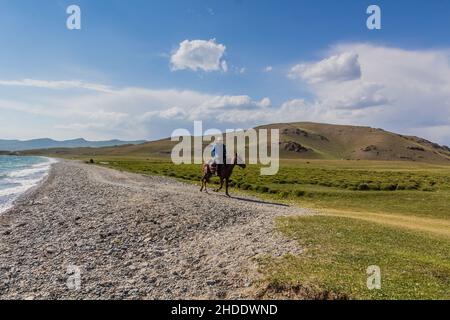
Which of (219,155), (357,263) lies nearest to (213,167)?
(219,155)

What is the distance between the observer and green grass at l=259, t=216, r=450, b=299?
45.1ft

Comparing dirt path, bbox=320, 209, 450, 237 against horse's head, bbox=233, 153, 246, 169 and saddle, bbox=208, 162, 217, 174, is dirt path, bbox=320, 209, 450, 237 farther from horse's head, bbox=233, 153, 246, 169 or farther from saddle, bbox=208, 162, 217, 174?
saddle, bbox=208, 162, 217, 174

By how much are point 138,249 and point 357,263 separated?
398 inches

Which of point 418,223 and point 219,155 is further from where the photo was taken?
point 219,155

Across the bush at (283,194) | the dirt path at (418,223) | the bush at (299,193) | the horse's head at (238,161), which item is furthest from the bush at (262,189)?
the dirt path at (418,223)

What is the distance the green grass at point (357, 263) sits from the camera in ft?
45.1

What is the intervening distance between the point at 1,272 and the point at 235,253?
9.71m

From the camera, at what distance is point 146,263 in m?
17.5

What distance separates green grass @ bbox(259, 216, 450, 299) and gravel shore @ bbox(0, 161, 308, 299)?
102cm

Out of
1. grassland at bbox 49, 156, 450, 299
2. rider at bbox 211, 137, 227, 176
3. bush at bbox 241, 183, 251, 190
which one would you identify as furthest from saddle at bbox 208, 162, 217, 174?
grassland at bbox 49, 156, 450, 299

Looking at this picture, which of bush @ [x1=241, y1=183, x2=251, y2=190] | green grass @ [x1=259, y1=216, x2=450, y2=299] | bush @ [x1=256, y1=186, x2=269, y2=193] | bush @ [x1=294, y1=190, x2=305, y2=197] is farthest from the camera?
bush @ [x1=241, y1=183, x2=251, y2=190]

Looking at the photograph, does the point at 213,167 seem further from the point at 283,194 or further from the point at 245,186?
the point at 245,186

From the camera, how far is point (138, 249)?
65.1 feet
